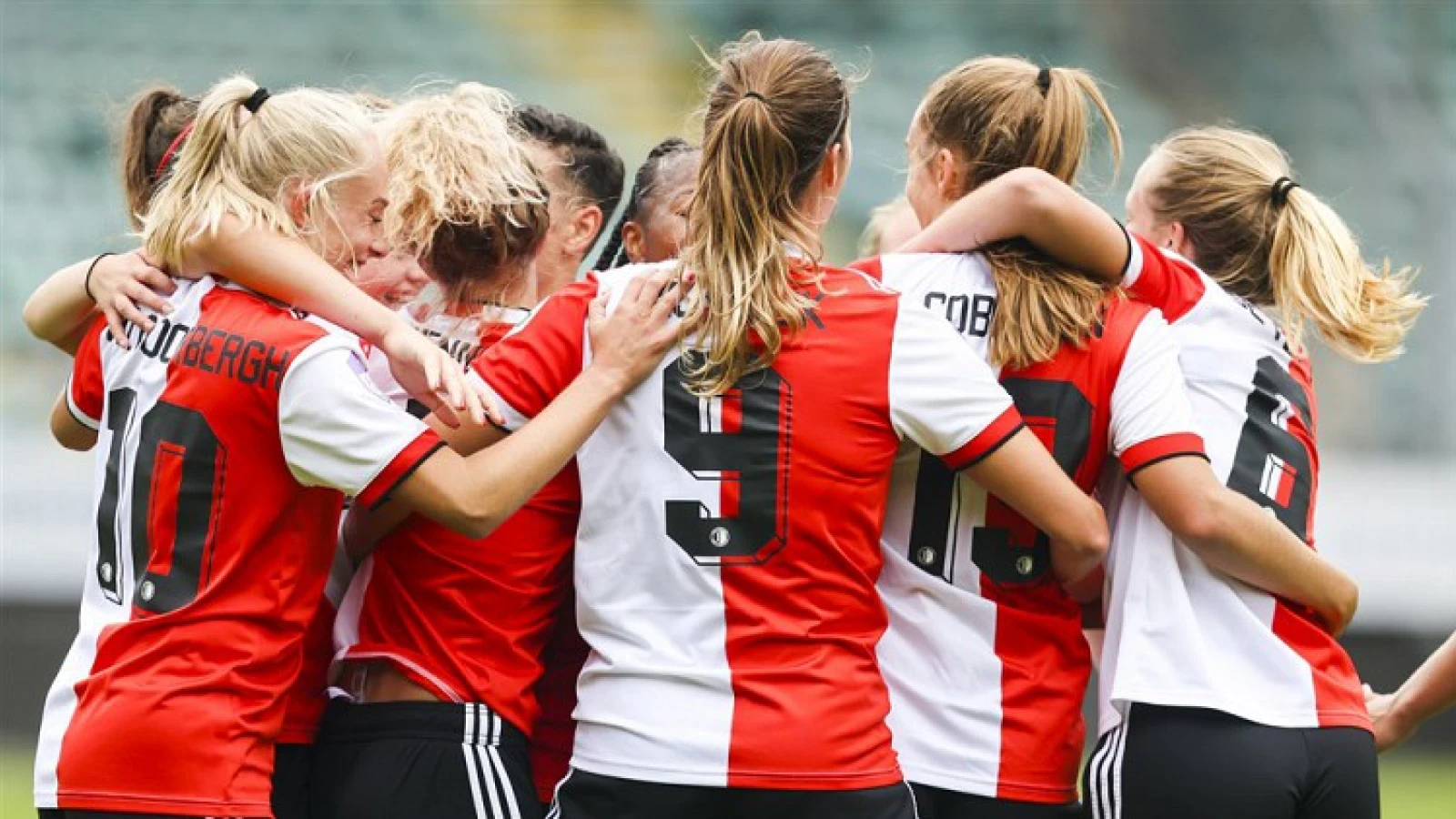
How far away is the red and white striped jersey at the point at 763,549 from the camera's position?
263 centimetres


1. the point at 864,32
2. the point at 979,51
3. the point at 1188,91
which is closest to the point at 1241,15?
the point at 1188,91

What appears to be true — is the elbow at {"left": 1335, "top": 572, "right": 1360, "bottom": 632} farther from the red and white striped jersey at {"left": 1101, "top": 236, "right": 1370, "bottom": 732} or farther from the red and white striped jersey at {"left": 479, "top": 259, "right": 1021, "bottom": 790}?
the red and white striped jersey at {"left": 479, "top": 259, "right": 1021, "bottom": 790}

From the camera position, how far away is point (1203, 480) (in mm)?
2842

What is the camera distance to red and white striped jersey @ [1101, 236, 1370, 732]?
114 inches

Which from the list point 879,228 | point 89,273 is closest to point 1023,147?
point 89,273

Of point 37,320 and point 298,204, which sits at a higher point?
point 298,204

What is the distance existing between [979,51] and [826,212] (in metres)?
10.2

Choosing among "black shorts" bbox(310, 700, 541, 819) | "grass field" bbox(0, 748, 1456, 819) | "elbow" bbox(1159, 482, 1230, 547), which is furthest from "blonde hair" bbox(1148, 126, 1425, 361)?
"grass field" bbox(0, 748, 1456, 819)

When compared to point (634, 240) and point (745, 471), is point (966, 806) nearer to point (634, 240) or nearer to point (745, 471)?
point (745, 471)

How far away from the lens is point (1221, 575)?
2955mm

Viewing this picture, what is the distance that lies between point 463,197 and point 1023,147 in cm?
97

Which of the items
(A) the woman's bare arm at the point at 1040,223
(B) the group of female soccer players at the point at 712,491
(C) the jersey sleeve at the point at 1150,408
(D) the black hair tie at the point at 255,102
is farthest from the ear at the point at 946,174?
(D) the black hair tie at the point at 255,102

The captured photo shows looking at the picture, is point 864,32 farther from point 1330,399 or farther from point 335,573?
point 335,573

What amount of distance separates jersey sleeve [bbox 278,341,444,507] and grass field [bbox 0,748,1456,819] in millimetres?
4991
